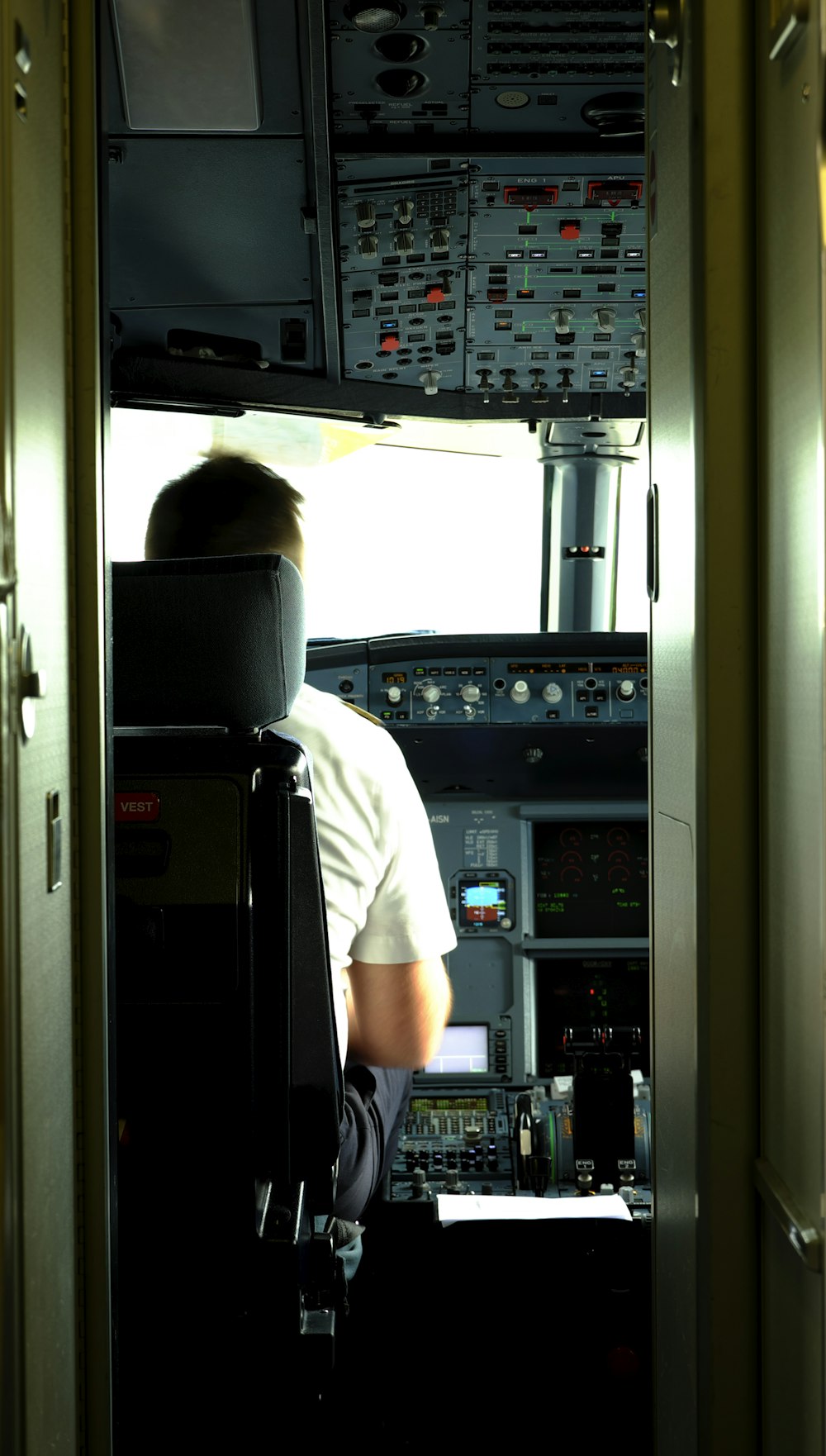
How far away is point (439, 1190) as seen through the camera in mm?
2945

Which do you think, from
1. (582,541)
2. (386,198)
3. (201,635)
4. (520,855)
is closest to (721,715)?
(201,635)

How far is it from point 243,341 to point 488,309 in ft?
1.81

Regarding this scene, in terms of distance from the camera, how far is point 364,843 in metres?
2.13

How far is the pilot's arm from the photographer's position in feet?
7.31

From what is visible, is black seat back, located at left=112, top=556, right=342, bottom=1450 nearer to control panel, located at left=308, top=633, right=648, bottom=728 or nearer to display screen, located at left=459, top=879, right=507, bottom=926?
control panel, located at left=308, top=633, right=648, bottom=728

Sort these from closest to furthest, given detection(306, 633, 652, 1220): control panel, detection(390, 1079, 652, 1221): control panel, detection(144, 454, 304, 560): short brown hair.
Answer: detection(144, 454, 304, 560): short brown hair
detection(390, 1079, 652, 1221): control panel
detection(306, 633, 652, 1220): control panel

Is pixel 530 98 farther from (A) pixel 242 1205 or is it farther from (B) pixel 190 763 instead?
(A) pixel 242 1205

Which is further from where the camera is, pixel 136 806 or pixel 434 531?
pixel 434 531

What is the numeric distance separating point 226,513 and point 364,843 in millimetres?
572

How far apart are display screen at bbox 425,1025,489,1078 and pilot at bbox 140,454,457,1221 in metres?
1.15

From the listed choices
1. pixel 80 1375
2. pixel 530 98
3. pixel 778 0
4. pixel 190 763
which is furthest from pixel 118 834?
pixel 530 98

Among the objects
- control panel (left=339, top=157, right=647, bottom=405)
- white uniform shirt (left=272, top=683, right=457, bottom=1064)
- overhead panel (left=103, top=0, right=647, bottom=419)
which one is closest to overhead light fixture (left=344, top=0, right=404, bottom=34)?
overhead panel (left=103, top=0, right=647, bottom=419)

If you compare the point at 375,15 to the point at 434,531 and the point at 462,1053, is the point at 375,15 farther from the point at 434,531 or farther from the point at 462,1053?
the point at 462,1053

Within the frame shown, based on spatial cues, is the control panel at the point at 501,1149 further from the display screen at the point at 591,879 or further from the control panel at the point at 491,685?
the control panel at the point at 491,685
